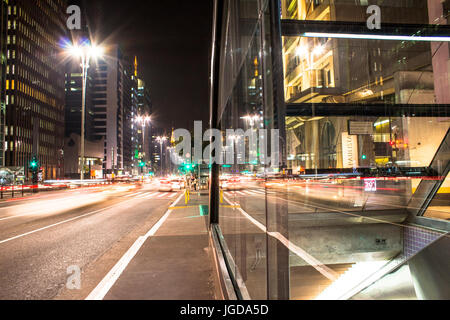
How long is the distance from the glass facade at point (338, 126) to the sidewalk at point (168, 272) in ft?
2.22

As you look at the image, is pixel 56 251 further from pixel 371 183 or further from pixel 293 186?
pixel 371 183

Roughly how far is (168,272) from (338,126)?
3.51 m

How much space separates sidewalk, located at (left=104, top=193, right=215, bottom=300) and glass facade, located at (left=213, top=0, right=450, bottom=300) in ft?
2.22

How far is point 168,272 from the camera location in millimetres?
4422

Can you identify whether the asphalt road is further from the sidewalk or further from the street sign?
the street sign

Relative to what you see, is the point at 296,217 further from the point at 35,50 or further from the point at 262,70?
the point at 35,50

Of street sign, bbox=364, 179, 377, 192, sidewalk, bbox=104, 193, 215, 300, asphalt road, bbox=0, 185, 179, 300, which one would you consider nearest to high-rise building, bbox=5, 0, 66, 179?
asphalt road, bbox=0, 185, 179, 300

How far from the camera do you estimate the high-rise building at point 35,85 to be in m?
61.6

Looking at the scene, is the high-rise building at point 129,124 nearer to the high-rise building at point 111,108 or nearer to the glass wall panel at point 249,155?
the high-rise building at point 111,108

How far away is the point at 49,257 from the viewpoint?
17.7 feet

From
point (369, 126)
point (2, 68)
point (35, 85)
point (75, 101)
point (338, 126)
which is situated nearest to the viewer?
point (338, 126)

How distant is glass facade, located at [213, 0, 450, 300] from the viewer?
1.99 meters
